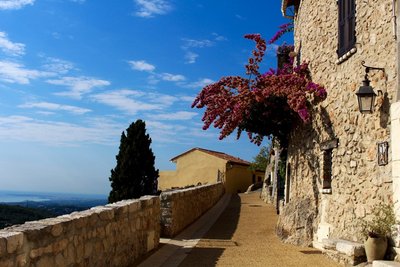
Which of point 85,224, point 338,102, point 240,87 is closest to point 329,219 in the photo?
point 338,102

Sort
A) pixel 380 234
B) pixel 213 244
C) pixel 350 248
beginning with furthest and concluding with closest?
pixel 213 244 < pixel 350 248 < pixel 380 234

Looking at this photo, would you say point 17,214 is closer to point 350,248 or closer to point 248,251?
point 248,251

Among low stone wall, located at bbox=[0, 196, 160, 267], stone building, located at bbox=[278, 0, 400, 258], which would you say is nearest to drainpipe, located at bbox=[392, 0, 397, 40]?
stone building, located at bbox=[278, 0, 400, 258]

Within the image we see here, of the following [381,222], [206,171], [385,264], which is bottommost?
[385,264]

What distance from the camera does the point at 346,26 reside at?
8.84m

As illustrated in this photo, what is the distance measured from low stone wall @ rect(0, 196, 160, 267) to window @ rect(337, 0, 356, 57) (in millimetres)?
4963

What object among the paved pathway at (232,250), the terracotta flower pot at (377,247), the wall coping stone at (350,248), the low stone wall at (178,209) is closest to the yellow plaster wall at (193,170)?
the low stone wall at (178,209)

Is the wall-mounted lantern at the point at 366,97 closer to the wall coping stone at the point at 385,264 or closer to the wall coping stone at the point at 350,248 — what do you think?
the wall coping stone at the point at 350,248

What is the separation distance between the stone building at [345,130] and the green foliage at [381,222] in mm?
137

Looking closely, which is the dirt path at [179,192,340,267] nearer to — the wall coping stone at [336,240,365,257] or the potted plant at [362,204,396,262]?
the wall coping stone at [336,240,365,257]

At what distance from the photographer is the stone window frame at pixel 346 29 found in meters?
8.50

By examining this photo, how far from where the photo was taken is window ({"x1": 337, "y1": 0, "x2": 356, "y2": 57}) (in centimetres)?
853

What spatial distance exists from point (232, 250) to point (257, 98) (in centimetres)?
399

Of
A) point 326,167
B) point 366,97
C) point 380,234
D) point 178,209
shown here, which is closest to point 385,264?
point 380,234
